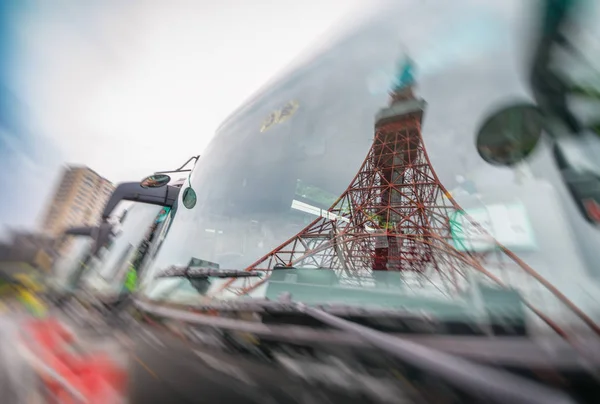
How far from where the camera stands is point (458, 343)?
0.71 metres

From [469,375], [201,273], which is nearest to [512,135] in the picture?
[469,375]

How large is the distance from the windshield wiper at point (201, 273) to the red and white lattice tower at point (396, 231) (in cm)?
4

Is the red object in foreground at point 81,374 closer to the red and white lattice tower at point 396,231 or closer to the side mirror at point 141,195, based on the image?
the red and white lattice tower at point 396,231

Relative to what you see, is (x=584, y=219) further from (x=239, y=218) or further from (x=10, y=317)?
(x=10, y=317)

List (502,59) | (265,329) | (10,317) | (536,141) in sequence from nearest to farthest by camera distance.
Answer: (536,141) → (502,59) → (265,329) → (10,317)

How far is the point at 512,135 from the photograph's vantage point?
2.86 ft

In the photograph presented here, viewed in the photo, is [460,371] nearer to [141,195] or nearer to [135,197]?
[141,195]

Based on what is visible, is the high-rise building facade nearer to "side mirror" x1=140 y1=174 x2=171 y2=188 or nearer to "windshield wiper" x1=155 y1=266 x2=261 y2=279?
"side mirror" x1=140 y1=174 x2=171 y2=188

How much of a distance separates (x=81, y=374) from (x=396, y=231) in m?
1.95

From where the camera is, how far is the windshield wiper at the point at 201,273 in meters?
1.37

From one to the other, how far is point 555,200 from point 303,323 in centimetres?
105

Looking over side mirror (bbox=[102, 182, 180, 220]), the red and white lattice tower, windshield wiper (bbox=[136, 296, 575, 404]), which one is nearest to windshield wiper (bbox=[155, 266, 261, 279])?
the red and white lattice tower

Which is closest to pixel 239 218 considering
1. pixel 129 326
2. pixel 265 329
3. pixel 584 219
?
pixel 265 329

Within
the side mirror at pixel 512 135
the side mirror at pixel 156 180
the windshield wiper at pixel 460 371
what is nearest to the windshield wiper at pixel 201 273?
the windshield wiper at pixel 460 371
